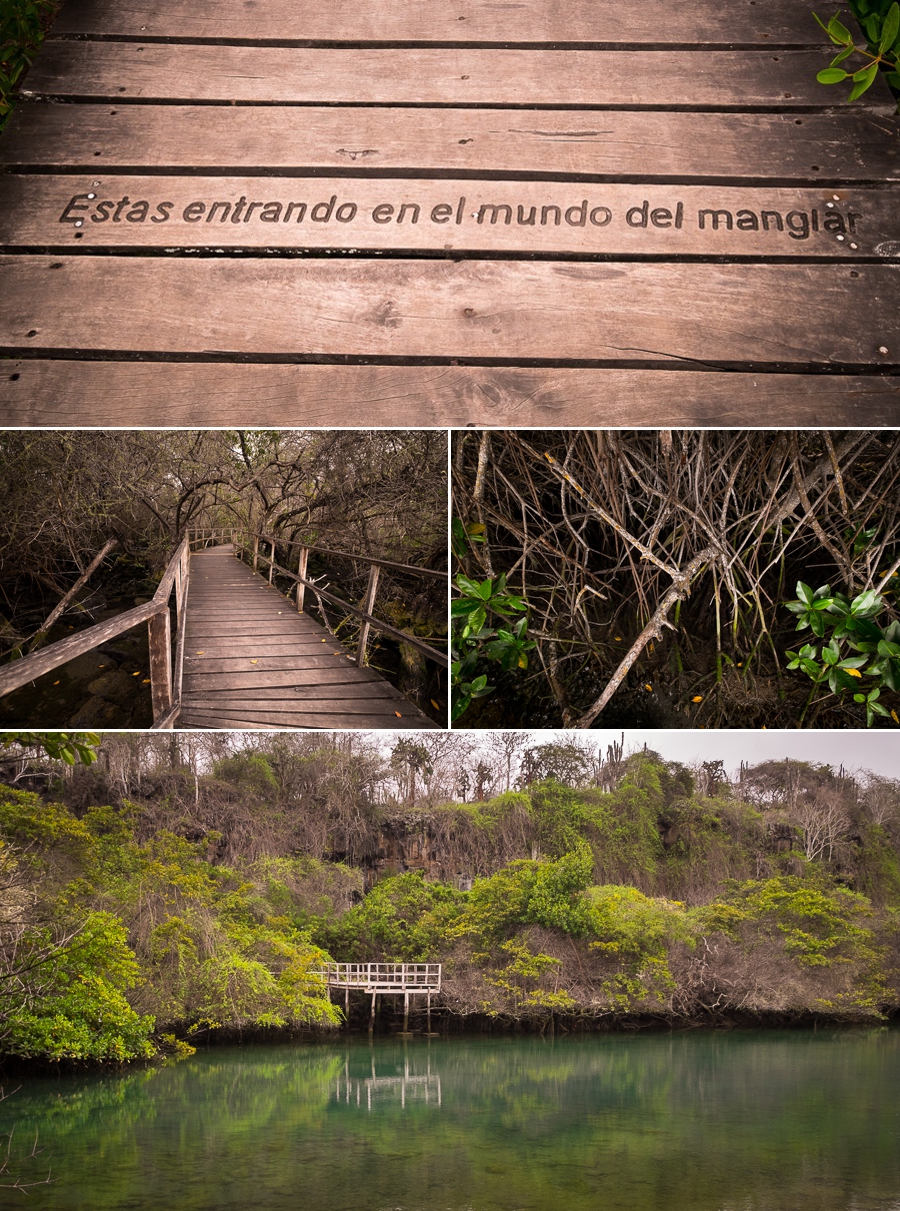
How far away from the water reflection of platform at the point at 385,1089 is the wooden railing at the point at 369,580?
4866 mm

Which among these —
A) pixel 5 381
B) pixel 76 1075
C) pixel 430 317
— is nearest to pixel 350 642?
pixel 430 317

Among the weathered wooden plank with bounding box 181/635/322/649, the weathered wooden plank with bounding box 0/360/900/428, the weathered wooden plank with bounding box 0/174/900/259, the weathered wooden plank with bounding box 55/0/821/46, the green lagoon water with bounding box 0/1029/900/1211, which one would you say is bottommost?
the green lagoon water with bounding box 0/1029/900/1211

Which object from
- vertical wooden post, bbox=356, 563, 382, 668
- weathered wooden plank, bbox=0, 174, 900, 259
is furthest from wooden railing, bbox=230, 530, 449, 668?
weathered wooden plank, bbox=0, 174, 900, 259

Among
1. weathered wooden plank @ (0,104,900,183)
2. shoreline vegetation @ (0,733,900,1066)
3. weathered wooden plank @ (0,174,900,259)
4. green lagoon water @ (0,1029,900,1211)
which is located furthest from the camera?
shoreline vegetation @ (0,733,900,1066)

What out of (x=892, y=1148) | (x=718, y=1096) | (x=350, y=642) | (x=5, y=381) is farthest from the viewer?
(x=718, y=1096)

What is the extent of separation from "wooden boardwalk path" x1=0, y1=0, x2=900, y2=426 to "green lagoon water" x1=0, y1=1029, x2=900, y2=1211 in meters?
5.26

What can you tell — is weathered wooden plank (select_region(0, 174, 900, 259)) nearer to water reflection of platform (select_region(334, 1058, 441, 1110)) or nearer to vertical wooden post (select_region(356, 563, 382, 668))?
vertical wooden post (select_region(356, 563, 382, 668))

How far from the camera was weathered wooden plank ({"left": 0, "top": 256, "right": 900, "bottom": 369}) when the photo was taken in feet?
5.52

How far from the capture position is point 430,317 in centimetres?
170

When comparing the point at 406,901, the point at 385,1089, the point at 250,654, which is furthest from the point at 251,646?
the point at 385,1089

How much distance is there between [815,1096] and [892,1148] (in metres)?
0.53

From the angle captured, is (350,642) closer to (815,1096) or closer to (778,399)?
(778,399)

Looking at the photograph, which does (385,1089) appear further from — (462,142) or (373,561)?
(462,142)

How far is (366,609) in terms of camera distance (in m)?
2.01
